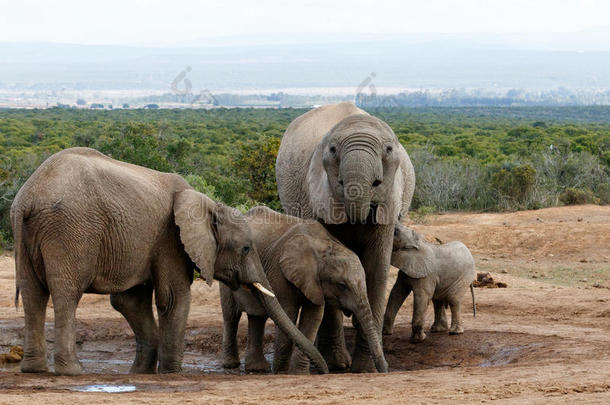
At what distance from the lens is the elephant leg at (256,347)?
896 cm

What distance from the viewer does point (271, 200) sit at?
858 inches

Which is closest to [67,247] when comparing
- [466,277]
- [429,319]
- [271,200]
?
[466,277]

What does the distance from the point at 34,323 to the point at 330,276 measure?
8.28 feet

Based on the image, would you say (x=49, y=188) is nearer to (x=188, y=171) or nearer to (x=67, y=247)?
(x=67, y=247)

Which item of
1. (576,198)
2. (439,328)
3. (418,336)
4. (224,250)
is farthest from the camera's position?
(576,198)

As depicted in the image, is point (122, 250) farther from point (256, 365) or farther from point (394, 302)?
point (394, 302)

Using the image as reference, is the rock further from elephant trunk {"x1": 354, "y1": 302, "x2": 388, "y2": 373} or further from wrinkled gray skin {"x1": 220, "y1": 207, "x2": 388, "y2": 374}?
elephant trunk {"x1": 354, "y1": 302, "x2": 388, "y2": 373}

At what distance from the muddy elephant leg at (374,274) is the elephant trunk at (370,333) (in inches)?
18.0

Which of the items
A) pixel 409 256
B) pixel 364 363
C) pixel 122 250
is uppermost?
pixel 122 250

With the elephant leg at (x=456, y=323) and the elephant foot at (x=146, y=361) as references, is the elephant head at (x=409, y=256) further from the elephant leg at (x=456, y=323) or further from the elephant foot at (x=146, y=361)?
the elephant foot at (x=146, y=361)

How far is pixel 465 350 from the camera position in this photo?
9750 millimetres

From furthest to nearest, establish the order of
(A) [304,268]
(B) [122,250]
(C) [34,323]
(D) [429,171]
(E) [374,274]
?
(D) [429,171] < (E) [374,274] < (A) [304,268] < (B) [122,250] < (C) [34,323]

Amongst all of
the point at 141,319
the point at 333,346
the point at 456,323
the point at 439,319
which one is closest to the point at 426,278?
the point at 456,323

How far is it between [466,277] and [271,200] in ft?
38.4
